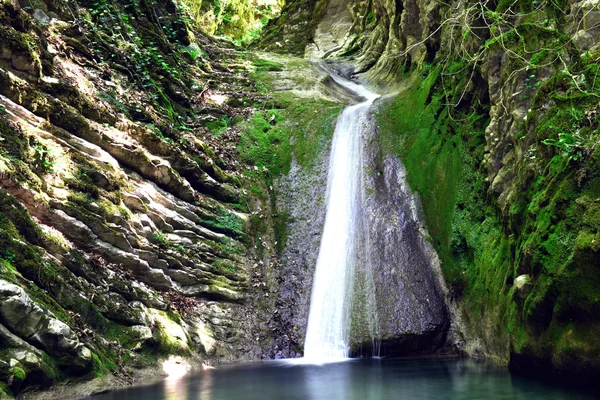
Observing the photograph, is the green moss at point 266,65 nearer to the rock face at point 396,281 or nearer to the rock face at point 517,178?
the rock face at point 517,178

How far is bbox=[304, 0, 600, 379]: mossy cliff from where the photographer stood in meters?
7.20

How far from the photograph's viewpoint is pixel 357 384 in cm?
859

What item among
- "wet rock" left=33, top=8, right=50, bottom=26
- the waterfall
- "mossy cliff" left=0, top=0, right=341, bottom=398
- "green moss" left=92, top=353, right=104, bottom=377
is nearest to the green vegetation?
the waterfall

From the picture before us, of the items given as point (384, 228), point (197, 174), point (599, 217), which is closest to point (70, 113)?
point (197, 174)

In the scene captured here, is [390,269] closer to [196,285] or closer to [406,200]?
[406,200]

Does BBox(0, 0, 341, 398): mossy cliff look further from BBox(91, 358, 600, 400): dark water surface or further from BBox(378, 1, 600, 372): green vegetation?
BBox(378, 1, 600, 372): green vegetation

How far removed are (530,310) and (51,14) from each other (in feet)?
46.1

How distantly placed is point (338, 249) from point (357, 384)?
586 centimetres

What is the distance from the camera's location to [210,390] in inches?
322

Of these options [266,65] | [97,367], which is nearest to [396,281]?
[97,367]

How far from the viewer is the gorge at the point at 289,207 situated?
7.51m

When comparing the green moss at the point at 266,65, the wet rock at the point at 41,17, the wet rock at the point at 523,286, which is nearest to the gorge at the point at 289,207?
the wet rock at the point at 523,286

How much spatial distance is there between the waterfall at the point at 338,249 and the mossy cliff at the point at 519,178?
149cm

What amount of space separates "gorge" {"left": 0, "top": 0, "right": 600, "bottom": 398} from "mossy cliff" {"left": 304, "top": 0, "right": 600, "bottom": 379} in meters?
0.04
